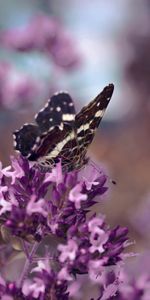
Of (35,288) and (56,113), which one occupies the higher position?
(56,113)

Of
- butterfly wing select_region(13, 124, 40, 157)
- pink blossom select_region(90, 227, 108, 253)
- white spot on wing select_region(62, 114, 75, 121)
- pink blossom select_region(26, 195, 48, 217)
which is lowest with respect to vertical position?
pink blossom select_region(90, 227, 108, 253)

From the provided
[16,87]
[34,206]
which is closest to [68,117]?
[34,206]

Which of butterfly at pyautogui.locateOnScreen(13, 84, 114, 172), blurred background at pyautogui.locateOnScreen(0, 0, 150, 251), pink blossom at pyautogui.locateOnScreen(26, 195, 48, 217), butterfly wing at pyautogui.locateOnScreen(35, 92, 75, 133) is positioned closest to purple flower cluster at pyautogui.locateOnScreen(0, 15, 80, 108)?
blurred background at pyautogui.locateOnScreen(0, 0, 150, 251)

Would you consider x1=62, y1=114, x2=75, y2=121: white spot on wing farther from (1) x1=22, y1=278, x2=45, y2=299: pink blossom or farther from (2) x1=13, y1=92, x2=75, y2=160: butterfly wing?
(1) x1=22, y1=278, x2=45, y2=299: pink blossom

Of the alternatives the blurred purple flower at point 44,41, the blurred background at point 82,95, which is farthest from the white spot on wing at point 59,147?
the blurred purple flower at point 44,41

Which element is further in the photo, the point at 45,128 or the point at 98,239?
the point at 45,128

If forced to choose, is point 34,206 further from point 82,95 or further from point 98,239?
point 82,95

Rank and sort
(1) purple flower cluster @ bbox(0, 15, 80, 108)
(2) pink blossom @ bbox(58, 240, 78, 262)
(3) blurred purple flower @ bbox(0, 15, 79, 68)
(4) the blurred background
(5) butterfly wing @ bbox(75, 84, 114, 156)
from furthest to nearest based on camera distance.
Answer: (3) blurred purple flower @ bbox(0, 15, 79, 68) → (1) purple flower cluster @ bbox(0, 15, 80, 108) → (4) the blurred background → (5) butterfly wing @ bbox(75, 84, 114, 156) → (2) pink blossom @ bbox(58, 240, 78, 262)
